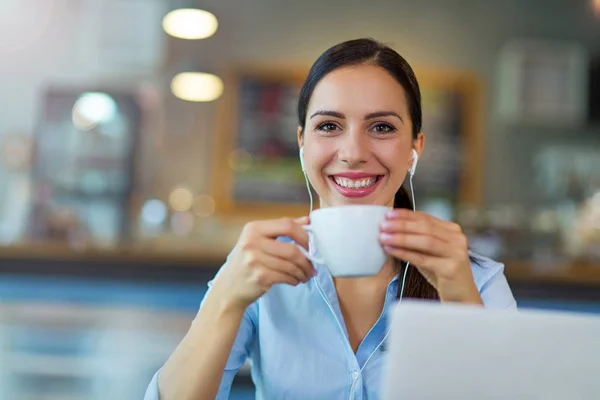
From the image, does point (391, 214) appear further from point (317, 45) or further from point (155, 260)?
point (317, 45)

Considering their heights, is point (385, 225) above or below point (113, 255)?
below

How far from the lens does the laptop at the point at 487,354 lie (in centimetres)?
55

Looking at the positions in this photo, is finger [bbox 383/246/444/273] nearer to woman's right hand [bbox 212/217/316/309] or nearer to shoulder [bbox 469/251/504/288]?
woman's right hand [bbox 212/217/316/309]

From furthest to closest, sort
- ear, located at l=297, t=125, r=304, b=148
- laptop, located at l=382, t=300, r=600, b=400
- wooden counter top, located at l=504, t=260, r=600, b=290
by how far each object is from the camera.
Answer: wooden counter top, located at l=504, t=260, r=600, b=290 → ear, located at l=297, t=125, r=304, b=148 → laptop, located at l=382, t=300, r=600, b=400

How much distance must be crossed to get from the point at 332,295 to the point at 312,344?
→ 0.29 feet

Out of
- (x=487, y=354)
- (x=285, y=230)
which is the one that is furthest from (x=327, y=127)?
(x=487, y=354)

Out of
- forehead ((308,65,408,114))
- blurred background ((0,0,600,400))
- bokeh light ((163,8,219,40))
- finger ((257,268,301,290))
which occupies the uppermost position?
bokeh light ((163,8,219,40))

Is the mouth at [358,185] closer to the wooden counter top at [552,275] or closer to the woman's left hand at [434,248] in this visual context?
the woman's left hand at [434,248]

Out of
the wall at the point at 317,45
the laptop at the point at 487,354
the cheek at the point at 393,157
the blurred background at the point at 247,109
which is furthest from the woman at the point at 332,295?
the wall at the point at 317,45

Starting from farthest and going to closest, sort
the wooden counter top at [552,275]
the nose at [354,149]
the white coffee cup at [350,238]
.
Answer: the wooden counter top at [552,275], the nose at [354,149], the white coffee cup at [350,238]

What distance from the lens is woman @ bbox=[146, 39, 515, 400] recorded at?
0.90 metres

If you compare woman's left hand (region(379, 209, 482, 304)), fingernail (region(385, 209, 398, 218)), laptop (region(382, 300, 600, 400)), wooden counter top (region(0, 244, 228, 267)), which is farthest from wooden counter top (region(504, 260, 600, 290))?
laptop (region(382, 300, 600, 400))

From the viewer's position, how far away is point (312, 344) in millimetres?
1058

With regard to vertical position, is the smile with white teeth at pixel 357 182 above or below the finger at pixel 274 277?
above
